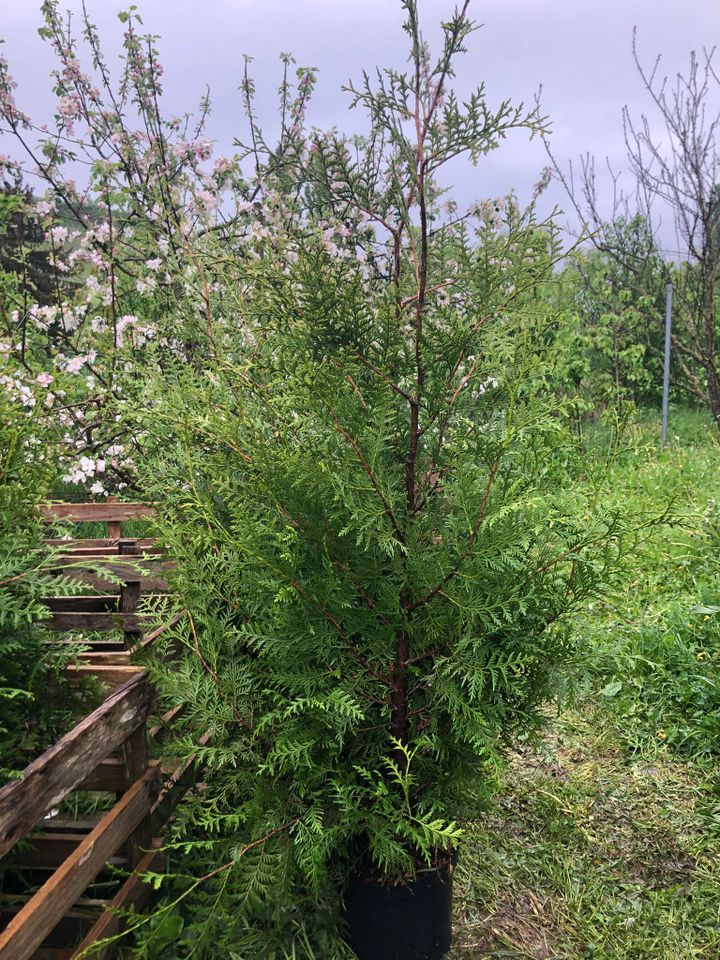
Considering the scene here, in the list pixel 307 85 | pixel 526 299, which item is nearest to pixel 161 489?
pixel 526 299

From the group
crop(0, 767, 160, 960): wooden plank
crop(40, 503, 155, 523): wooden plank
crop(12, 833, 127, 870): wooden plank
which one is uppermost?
crop(40, 503, 155, 523): wooden plank

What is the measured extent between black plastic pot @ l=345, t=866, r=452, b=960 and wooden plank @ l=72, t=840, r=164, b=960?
1.90 ft

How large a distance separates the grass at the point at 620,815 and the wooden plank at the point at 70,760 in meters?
1.12

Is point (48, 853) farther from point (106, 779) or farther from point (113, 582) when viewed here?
point (113, 582)

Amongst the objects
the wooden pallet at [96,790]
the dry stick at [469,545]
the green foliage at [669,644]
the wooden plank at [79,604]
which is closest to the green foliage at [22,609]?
the wooden pallet at [96,790]

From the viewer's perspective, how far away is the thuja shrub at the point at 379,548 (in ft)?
5.74

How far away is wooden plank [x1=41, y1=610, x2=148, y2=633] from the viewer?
81.5 inches

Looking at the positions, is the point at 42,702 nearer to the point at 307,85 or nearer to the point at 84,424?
the point at 84,424

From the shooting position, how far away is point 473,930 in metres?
2.50

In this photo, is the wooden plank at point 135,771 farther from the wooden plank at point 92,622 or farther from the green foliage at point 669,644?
the green foliage at point 669,644

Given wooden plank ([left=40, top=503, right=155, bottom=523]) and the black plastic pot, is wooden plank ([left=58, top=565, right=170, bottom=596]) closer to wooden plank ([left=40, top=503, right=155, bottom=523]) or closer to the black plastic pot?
wooden plank ([left=40, top=503, right=155, bottom=523])

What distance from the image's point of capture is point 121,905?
1938mm

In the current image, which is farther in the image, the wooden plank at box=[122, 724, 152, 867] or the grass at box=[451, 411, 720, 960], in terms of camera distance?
the grass at box=[451, 411, 720, 960]

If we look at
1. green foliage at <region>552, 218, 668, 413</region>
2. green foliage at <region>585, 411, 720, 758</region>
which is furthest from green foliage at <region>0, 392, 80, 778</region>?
green foliage at <region>552, 218, 668, 413</region>
